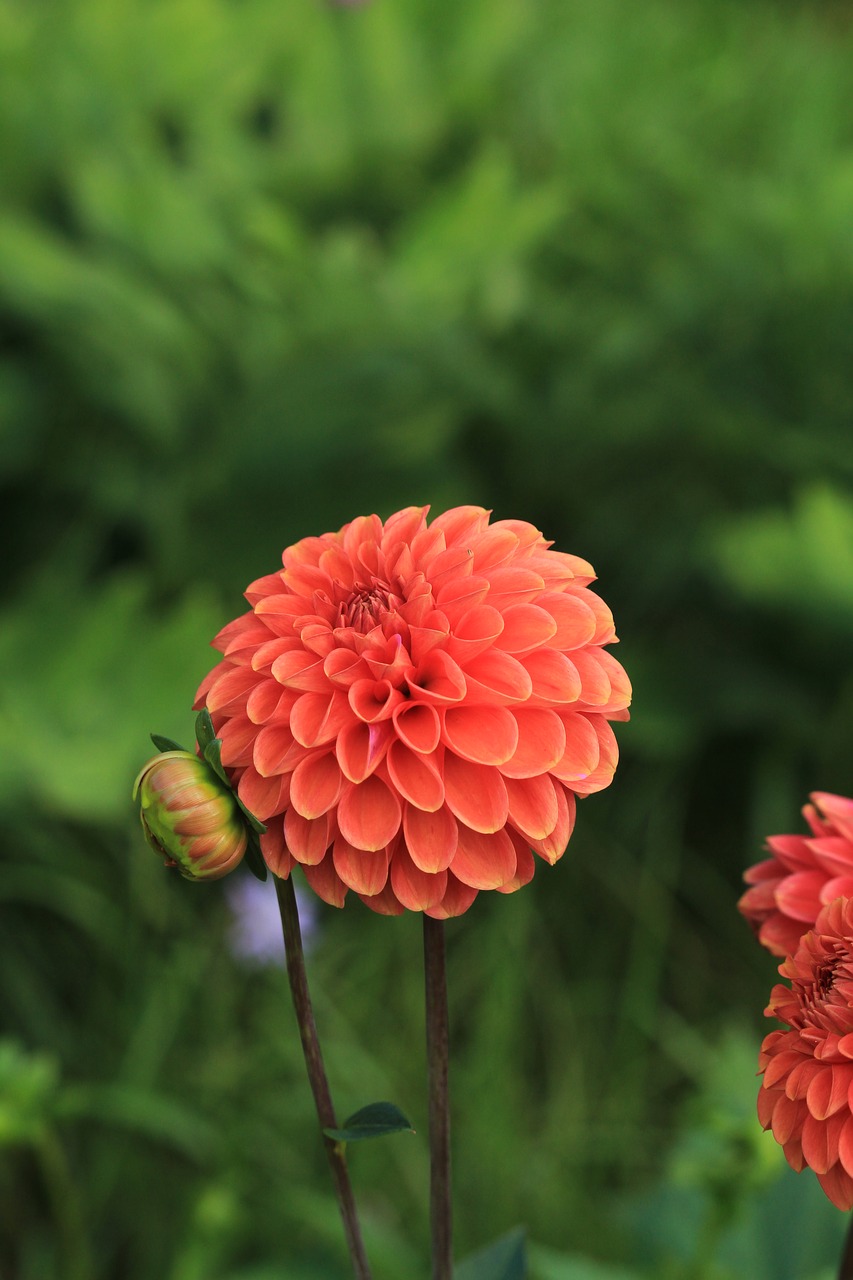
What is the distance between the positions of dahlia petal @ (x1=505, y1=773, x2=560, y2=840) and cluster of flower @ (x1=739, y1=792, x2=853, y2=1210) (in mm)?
79

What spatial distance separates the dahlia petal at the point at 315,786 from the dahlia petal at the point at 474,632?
0.04 m

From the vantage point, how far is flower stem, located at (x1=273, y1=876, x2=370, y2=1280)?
0.30 meters

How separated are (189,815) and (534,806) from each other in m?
0.08

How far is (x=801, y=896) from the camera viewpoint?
352mm

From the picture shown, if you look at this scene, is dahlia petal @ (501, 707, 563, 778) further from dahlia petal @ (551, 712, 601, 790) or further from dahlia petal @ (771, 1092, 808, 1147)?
dahlia petal @ (771, 1092, 808, 1147)

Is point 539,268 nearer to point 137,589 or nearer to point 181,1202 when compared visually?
point 137,589

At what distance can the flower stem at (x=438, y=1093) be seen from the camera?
0.31m

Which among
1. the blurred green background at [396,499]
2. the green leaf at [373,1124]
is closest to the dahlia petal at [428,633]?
the green leaf at [373,1124]

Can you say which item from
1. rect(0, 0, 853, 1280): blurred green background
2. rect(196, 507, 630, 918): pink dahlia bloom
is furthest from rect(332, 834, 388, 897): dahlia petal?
rect(0, 0, 853, 1280): blurred green background

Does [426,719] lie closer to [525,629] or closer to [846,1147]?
[525,629]

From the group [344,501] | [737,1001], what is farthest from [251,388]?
[737,1001]

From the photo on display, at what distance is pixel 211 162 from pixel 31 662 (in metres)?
0.54

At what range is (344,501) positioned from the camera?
1.22 meters

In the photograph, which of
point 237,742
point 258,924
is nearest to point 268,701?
point 237,742
